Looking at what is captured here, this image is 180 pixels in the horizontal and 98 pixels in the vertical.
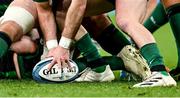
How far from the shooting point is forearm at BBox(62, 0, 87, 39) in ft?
12.0

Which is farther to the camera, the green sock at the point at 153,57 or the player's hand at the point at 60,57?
the player's hand at the point at 60,57

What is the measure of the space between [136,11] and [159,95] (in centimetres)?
82

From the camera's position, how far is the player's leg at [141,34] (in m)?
3.40

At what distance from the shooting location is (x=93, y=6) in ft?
13.3

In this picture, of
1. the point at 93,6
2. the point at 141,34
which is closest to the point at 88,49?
the point at 93,6

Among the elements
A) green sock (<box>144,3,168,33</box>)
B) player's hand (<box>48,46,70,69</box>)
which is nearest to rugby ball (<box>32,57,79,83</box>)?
player's hand (<box>48,46,70,69</box>)

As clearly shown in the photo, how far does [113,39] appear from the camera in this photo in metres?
4.43

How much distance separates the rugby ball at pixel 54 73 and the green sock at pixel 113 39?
0.64 metres

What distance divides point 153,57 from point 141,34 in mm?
165

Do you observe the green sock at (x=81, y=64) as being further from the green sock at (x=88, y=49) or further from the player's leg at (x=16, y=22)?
the player's leg at (x=16, y=22)

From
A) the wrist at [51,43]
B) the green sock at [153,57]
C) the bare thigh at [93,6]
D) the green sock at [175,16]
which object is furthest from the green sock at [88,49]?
the green sock at [153,57]

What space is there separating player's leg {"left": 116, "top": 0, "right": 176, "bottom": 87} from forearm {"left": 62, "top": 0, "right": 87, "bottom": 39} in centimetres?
22

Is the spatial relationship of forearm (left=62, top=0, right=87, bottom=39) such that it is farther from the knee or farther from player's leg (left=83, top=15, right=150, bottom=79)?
player's leg (left=83, top=15, right=150, bottom=79)

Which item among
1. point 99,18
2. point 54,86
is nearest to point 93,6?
point 99,18
